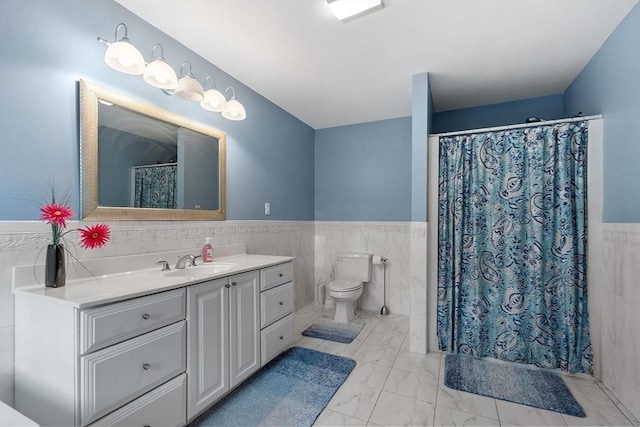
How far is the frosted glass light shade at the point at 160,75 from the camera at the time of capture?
1538mm

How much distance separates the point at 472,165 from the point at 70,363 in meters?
2.72

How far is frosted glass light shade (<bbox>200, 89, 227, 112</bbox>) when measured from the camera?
1929 mm

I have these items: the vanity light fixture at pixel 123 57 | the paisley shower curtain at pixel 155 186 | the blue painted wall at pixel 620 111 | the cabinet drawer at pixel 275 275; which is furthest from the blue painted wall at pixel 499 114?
the vanity light fixture at pixel 123 57

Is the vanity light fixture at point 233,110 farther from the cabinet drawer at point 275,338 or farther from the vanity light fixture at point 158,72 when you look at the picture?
the cabinet drawer at point 275,338

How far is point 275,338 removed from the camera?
2.08 meters

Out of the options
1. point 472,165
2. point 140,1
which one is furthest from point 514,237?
point 140,1

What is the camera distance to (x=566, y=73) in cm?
236

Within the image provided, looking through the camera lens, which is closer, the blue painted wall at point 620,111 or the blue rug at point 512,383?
the blue painted wall at point 620,111

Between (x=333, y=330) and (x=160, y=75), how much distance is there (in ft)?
8.18

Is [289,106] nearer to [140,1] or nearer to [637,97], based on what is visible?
[140,1]

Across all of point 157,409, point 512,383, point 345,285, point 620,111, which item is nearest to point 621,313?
point 512,383

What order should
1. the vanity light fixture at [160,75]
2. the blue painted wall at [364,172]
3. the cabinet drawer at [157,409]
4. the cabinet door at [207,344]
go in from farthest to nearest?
the blue painted wall at [364,172], the vanity light fixture at [160,75], the cabinet door at [207,344], the cabinet drawer at [157,409]

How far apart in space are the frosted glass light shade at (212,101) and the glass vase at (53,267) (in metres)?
1.19

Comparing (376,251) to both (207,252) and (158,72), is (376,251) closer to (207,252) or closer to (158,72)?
(207,252)
